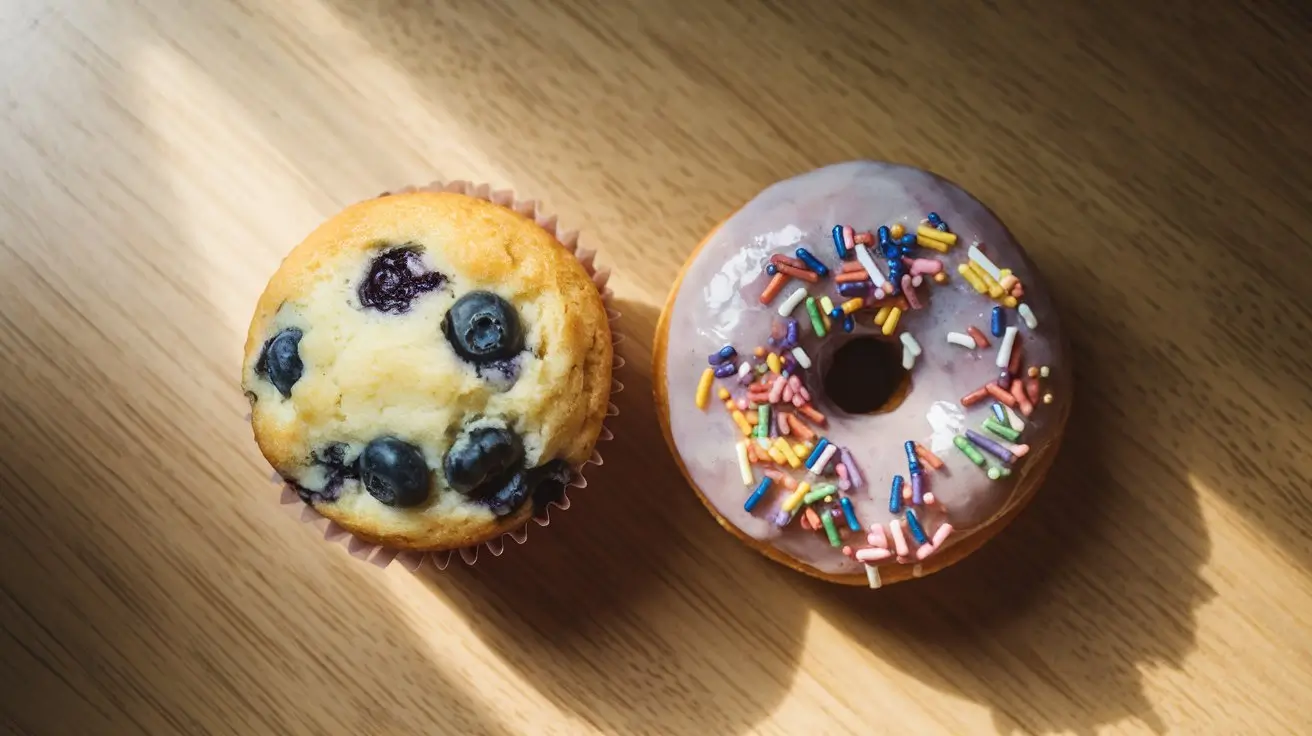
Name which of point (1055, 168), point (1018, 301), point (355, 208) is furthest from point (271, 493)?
point (1055, 168)

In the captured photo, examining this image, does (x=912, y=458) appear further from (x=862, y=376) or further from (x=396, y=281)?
(x=396, y=281)

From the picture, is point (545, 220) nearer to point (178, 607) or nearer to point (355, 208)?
point (355, 208)

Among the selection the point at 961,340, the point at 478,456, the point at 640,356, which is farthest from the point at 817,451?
the point at 478,456

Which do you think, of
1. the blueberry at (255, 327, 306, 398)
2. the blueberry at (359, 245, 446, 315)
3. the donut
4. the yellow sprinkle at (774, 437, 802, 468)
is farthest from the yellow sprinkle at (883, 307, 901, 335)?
the blueberry at (255, 327, 306, 398)

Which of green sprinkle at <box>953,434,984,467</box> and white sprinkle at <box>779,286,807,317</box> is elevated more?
white sprinkle at <box>779,286,807,317</box>

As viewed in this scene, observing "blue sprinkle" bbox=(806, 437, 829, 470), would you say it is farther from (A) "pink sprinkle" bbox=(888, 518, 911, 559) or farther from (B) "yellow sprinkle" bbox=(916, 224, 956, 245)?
(B) "yellow sprinkle" bbox=(916, 224, 956, 245)

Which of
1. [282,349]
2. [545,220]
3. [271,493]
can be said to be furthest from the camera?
[271,493]

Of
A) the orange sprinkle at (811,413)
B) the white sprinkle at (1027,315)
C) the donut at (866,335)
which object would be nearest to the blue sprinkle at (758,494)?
the donut at (866,335)
